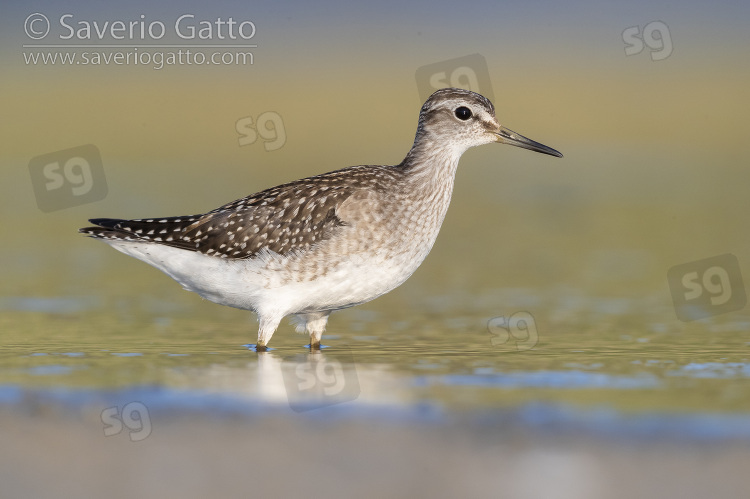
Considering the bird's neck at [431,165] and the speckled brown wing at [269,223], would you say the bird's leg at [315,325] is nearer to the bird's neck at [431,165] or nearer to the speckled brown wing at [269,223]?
the speckled brown wing at [269,223]

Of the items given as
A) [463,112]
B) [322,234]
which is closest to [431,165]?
[463,112]

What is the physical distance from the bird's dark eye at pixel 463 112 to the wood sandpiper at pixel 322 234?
0.04ft

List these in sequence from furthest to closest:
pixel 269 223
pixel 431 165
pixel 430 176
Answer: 1. pixel 431 165
2. pixel 430 176
3. pixel 269 223

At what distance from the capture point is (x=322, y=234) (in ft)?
46.0

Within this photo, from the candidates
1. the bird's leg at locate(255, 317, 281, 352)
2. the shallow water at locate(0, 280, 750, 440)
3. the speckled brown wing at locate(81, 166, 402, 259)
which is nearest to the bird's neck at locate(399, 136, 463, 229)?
the speckled brown wing at locate(81, 166, 402, 259)

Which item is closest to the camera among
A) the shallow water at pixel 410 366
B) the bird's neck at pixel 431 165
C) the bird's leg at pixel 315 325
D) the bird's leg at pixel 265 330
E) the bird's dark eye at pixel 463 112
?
the shallow water at pixel 410 366

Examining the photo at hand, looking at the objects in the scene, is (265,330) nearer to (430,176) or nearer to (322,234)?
(322,234)

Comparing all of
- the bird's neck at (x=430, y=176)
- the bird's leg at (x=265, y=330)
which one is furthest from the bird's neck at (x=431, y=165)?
the bird's leg at (x=265, y=330)

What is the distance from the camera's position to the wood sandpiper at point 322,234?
45.5 feet

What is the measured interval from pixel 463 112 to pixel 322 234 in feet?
7.81

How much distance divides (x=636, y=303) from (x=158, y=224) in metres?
6.78

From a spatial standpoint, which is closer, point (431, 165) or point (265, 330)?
point (265, 330)

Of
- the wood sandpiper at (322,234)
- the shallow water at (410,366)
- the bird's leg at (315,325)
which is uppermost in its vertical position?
the wood sandpiper at (322,234)

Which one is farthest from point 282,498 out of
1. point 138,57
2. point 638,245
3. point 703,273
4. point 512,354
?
point 138,57
